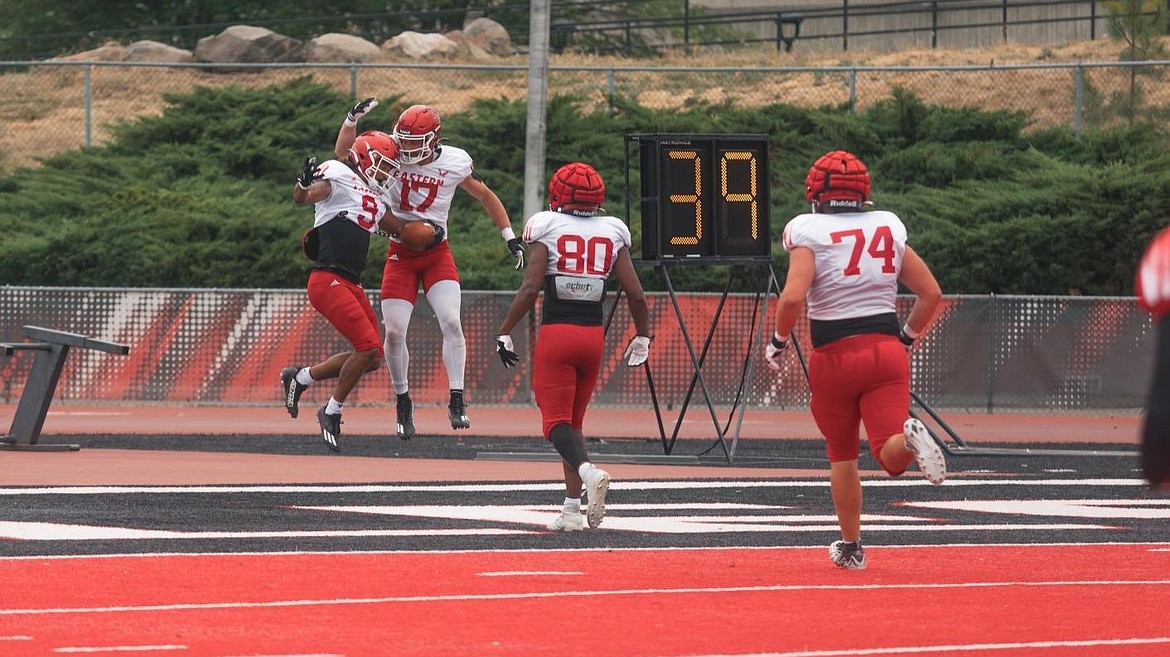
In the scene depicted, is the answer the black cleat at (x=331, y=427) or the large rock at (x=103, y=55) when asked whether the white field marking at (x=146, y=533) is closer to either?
the black cleat at (x=331, y=427)

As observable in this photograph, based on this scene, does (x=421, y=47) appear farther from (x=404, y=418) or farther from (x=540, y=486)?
(x=540, y=486)

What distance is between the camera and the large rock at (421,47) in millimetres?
42250

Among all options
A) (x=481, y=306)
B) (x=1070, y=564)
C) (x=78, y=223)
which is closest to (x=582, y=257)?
(x=1070, y=564)

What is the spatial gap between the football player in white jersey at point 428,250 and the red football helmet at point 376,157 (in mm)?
77

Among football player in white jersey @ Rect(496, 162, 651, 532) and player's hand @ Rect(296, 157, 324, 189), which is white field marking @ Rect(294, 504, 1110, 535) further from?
player's hand @ Rect(296, 157, 324, 189)

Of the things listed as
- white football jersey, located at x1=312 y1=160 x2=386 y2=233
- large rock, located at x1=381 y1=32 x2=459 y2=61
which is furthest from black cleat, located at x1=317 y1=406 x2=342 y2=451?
large rock, located at x1=381 y1=32 x2=459 y2=61

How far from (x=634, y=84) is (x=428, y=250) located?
2310cm

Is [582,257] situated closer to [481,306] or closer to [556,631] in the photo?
[556,631]

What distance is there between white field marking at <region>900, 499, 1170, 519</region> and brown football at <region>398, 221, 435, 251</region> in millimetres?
3991

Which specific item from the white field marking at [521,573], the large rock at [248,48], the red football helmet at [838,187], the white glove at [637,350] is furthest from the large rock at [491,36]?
the white field marking at [521,573]

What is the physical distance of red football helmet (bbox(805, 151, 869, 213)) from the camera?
9.83 metres

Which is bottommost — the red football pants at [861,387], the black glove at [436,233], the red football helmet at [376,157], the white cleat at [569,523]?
the white cleat at [569,523]

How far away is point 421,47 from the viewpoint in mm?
42781

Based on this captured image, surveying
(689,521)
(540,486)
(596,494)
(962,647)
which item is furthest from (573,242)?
(962,647)
